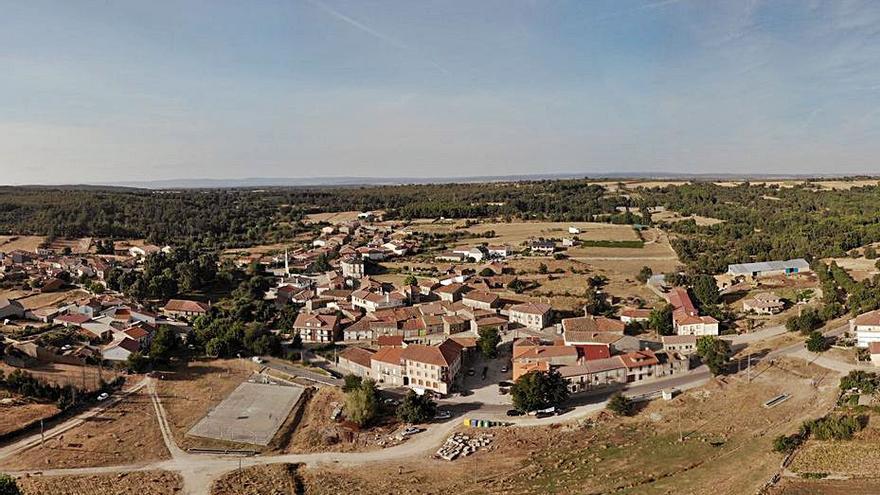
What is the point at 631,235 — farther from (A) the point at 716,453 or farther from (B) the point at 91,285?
(B) the point at 91,285

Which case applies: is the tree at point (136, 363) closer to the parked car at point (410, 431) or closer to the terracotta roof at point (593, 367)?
the parked car at point (410, 431)

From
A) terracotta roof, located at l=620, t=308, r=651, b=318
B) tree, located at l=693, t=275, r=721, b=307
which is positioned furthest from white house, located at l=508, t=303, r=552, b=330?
tree, located at l=693, t=275, r=721, b=307

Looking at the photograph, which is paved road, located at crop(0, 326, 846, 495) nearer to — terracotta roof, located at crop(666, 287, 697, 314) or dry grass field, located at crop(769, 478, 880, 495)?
dry grass field, located at crop(769, 478, 880, 495)

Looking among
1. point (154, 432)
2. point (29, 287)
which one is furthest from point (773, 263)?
point (29, 287)

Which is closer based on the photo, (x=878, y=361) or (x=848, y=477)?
(x=848, y=477)

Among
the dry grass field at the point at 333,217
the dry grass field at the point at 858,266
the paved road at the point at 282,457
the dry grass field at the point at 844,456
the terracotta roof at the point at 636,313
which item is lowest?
the paved road at the point at 282,457

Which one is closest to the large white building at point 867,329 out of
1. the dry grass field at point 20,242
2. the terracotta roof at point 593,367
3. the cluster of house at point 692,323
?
the cluster of house at point 692,323
